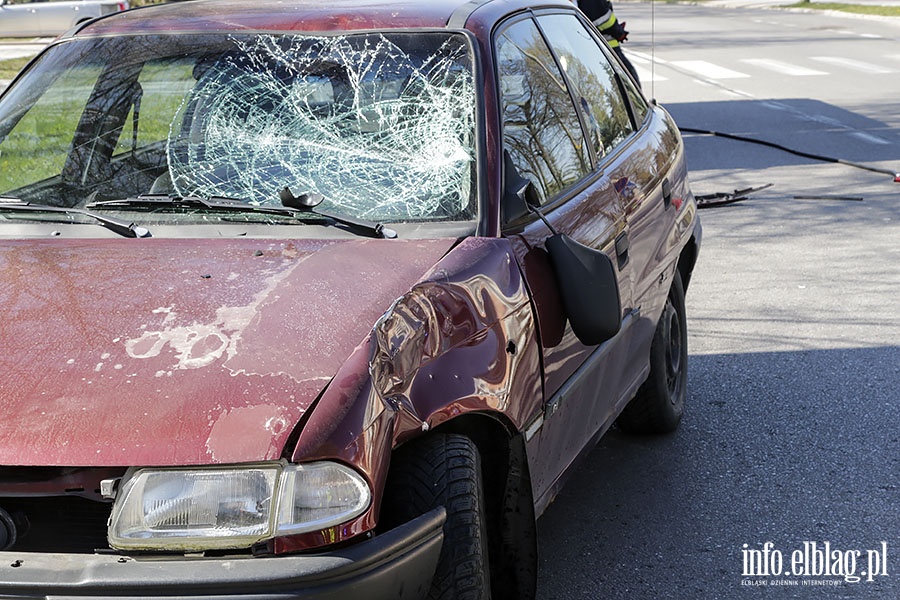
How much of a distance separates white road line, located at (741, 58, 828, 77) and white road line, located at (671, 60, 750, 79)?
2.19 feet

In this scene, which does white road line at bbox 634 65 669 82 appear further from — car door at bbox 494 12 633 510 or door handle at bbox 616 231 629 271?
door handle at bbox 616 231 629 271

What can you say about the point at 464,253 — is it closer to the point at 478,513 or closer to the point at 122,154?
the point at 478,513

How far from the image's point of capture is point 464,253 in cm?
321

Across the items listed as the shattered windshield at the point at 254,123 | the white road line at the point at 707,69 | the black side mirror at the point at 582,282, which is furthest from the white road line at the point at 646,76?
the black side mirror at the point at 582,282

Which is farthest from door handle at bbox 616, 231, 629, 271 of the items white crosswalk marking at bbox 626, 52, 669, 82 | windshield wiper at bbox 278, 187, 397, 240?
white crosswalk marking at bbox 626, 52, 669, 82

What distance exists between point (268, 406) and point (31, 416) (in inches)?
18.3

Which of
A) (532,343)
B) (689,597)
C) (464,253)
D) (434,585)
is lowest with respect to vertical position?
(689,597)

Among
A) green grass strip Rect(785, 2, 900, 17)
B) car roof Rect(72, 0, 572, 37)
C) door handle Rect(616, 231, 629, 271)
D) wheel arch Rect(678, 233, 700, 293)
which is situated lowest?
green grass strip Rect(785, 2, 900, 17)

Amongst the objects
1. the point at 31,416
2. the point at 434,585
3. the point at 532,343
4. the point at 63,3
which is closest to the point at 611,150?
the point at 532,343

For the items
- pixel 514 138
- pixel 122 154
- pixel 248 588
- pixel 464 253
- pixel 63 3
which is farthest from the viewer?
pixel 63 3

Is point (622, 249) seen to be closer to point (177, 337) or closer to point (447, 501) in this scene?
point (447, 501)

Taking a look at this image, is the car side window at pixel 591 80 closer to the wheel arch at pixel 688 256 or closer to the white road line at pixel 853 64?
the wheel arch at pixel 688 256

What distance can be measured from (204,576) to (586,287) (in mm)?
1409

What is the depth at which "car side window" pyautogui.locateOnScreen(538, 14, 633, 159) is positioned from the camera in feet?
14.5
